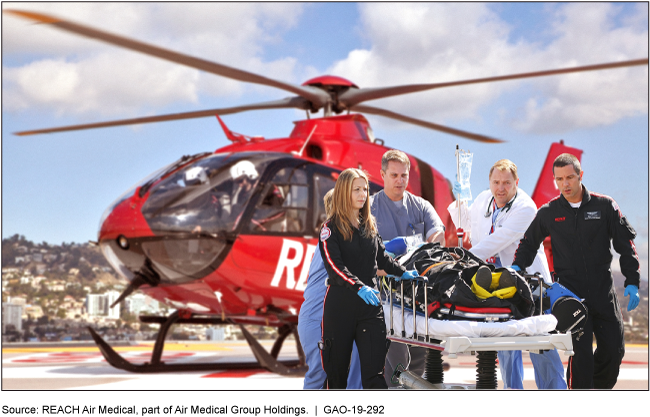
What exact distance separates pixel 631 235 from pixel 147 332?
12640mm

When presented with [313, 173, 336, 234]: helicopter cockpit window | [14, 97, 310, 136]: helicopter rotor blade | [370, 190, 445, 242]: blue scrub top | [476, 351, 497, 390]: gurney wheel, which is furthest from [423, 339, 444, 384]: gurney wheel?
[14, 97, 310, 136]: helicopter rotor blade

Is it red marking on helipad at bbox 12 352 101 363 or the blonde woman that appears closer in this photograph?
the blonde woman

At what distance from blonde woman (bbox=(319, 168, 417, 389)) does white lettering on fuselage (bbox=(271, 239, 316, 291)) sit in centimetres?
370

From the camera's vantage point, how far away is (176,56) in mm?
5227

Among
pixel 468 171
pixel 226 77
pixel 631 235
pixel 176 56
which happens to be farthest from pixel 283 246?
pixel 631 235

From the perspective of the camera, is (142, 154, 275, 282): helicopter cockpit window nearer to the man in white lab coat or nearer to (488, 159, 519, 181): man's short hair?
the man in white lab coat

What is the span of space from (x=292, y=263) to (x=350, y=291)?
3.83 metres

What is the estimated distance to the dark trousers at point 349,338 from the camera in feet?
10.3

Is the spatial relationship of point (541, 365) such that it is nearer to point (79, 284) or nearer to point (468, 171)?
point (468, 171)

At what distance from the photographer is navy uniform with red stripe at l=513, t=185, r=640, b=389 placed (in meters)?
3.65

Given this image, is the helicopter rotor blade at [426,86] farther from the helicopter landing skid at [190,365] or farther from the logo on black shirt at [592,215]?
the helicopter landing skid at [190,365]

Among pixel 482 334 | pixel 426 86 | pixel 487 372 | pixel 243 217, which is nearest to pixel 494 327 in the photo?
pixel 482 334

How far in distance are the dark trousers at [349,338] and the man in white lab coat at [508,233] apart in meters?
1.03

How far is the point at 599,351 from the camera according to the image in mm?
3709
